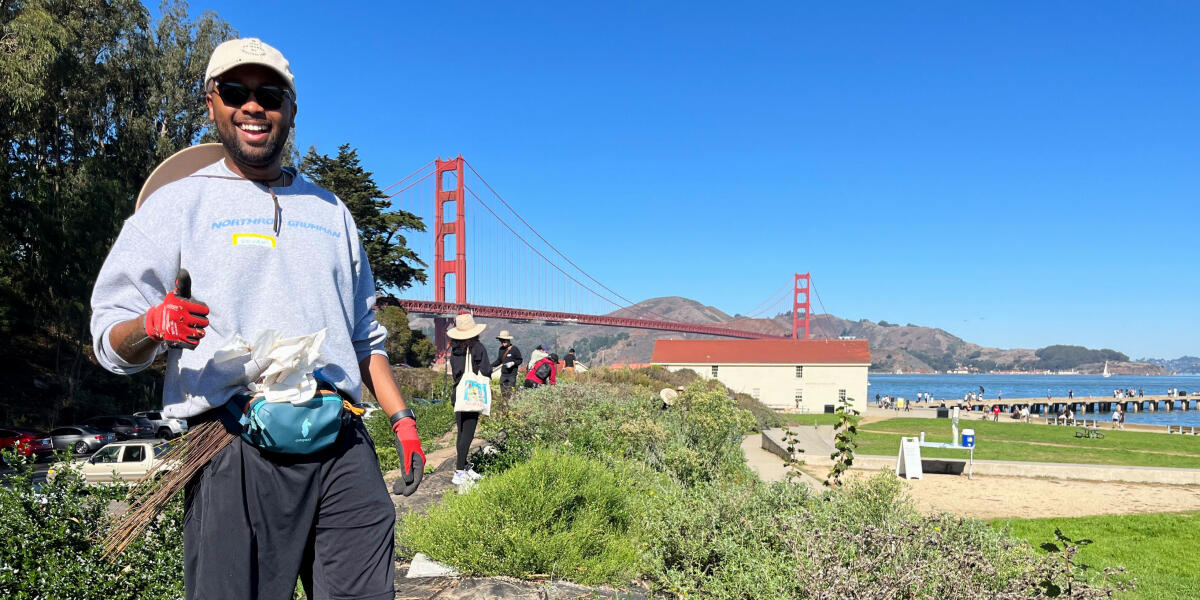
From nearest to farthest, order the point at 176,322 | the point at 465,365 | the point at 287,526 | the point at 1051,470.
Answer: the point at 176,322 → the point at 287,526 → the point at 465,365 → the point at 1051,470

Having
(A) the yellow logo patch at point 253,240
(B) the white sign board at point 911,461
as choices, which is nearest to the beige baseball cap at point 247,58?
(A) the yellow logo patch at point 253,240

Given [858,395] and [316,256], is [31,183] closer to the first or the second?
[316,256]

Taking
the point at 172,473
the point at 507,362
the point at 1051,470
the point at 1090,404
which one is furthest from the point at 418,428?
the point at 1090,404

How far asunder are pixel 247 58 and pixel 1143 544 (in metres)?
10.6


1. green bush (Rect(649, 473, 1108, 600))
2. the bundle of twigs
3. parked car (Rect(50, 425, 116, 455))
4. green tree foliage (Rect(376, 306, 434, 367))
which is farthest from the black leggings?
green tree foliage (Rect(376, 306, 434, 367))

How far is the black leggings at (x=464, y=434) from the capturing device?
7.62 metres

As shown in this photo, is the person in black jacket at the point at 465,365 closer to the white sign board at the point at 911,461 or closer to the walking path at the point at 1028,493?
the walking path at the point at 1028,493

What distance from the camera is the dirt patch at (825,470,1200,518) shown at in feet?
36.6

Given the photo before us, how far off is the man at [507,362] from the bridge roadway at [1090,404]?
2230 inches

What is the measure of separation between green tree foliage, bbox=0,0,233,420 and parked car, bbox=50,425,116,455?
12.0ft

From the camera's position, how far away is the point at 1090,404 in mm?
84188

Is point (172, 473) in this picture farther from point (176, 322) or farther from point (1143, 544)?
point (1143, 544)

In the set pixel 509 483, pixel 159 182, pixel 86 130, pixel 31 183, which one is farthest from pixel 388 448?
pixel 86 130

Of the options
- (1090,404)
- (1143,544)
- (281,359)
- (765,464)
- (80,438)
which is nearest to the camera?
(281,359)
